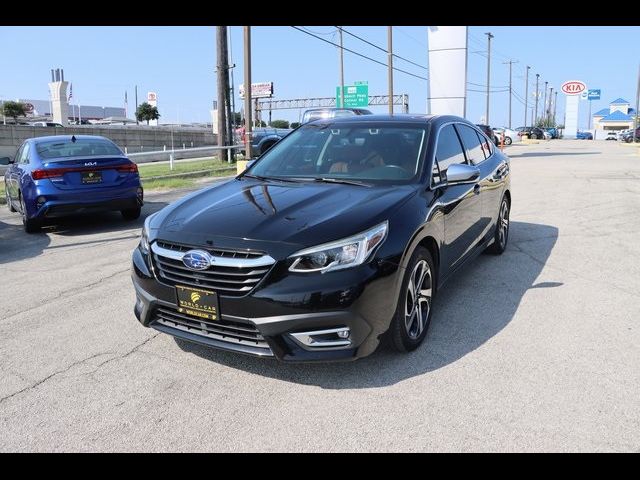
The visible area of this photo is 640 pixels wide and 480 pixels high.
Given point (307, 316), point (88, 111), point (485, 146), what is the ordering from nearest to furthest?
point (307, 316), point (485, 146), point (88, 111)

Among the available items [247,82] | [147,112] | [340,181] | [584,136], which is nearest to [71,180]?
[340,181]

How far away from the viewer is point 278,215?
369 centimetres

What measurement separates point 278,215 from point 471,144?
2875 mm

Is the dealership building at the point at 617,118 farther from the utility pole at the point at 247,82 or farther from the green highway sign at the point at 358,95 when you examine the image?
the utility pole at the point at 247,82

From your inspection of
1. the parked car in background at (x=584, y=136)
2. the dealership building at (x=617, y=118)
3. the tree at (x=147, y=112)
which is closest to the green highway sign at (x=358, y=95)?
the tree at (x=147, y=112)

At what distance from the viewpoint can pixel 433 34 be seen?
78.2 ft

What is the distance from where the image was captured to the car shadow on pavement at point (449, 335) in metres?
3.66

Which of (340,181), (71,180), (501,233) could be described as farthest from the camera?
(71,180)

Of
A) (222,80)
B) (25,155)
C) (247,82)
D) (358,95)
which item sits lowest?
(25,155)

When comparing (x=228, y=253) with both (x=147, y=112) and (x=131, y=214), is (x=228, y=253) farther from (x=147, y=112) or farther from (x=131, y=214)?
(x=147, y=112)

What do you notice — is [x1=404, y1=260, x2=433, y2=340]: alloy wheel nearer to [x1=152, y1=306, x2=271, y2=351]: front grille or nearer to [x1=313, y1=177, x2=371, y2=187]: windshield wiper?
[x1=313, y1=177, x2=371, y2=187]: windshield wiper

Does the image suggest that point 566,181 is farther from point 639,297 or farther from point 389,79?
point 389,79

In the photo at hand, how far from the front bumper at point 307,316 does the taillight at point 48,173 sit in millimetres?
5641
